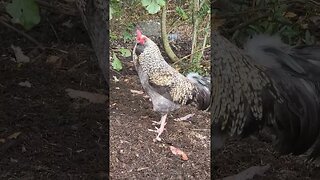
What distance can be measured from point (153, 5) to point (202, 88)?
36 centimetres

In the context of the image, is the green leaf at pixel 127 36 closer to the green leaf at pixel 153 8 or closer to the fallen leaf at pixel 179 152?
the green leaf at pixel 153 8

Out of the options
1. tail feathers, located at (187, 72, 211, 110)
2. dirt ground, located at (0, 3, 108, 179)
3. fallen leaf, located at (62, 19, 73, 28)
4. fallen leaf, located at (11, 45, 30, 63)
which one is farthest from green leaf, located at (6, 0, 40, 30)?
fallen leaf, located at (11, 45, 30, 63)

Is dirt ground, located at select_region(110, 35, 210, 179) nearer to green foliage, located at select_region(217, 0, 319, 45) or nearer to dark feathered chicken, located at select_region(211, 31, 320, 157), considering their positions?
dark feathered chicken, located at select_region(211, 31, 320, 157)

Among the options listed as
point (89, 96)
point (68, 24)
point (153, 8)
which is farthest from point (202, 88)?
point (68, 24)

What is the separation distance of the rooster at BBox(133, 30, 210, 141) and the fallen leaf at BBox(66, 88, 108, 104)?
21.6 inches

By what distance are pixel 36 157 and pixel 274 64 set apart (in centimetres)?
104

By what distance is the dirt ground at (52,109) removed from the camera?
293cm

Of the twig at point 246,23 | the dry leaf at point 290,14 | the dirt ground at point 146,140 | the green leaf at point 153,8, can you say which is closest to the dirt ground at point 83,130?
the dirt ground at point 146,140

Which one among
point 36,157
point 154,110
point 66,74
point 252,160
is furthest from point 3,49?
point 252,160

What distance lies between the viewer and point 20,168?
291 cm

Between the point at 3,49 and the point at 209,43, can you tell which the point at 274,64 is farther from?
the point at 3,49

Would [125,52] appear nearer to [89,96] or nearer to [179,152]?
[179,152]

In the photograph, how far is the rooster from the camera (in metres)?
2.49

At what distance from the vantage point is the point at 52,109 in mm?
3154
